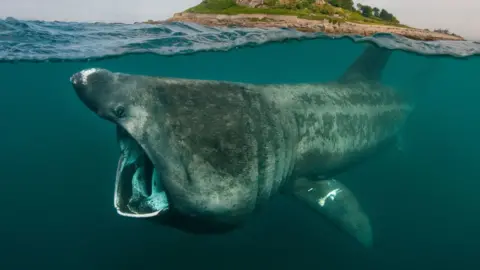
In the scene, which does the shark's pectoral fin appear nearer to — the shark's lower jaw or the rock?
the shark's lower jaw

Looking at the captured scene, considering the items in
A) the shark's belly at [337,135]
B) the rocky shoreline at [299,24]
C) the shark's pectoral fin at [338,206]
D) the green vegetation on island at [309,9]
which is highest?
the green vegetation on island at [309,9]

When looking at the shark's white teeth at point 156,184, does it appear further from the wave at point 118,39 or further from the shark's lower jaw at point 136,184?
the wave at point 118,39

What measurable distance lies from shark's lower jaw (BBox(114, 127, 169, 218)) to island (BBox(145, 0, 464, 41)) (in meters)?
7.88

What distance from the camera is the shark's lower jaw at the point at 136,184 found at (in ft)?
12.1

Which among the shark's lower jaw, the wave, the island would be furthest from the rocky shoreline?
the shark's lower jaw

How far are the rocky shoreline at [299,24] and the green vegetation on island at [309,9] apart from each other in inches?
5.5

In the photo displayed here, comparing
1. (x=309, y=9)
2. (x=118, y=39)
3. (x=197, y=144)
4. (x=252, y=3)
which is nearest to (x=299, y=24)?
(x=309, y=9)

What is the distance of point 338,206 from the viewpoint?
20.4ft

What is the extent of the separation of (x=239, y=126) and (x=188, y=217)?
3.63 ft

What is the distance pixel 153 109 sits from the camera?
355 cm

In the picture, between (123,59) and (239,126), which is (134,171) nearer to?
(239,126)

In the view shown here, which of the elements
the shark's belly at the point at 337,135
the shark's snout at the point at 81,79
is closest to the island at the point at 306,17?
the shark's belly at the point at 337,135

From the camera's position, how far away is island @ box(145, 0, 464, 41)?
1070 cm

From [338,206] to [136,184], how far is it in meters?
3.72
